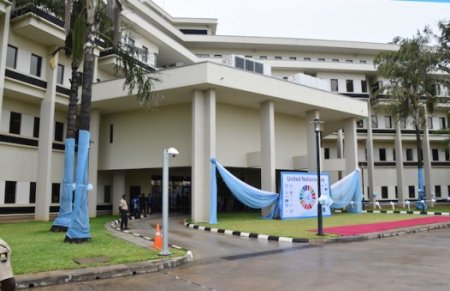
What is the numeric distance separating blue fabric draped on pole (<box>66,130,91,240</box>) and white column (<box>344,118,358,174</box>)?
2193 centimetres

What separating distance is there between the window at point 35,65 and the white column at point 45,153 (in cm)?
81

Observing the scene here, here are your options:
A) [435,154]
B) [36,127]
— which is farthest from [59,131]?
[435,154]

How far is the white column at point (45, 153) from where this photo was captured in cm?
2447

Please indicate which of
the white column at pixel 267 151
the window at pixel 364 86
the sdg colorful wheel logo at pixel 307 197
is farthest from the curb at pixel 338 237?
the window at pixel 364 86

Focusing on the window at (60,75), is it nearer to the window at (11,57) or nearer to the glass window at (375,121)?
the window at (11,57)

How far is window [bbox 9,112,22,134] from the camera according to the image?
24.9 m

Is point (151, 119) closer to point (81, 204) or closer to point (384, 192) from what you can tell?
point (81, 204)

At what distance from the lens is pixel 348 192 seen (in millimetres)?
28578

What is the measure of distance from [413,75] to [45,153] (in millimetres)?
27802

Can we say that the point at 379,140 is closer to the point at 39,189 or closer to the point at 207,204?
the point at 207,204

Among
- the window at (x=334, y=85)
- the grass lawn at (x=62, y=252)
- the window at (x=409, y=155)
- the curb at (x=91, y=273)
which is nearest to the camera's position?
the curb at (x=91, y=273)

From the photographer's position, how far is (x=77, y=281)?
880 cm

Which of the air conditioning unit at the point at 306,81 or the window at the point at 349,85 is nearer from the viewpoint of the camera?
the air conditioning unit at the point at 306,81

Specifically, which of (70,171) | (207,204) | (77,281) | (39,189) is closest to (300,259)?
(77,281)
